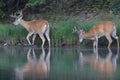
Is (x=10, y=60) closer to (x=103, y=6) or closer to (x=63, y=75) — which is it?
(x=63, y=75)

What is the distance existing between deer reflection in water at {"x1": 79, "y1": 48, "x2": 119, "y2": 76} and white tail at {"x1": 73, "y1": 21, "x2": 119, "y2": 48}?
267 cm

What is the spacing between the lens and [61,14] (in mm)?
33531

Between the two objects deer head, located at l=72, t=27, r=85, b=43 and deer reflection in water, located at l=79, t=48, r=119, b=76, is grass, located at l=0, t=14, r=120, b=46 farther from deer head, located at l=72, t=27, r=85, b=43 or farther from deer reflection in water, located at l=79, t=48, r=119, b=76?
deer reflection in water, located at l=79, t=48, r=119, b=76

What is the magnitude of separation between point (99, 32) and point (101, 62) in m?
7.24

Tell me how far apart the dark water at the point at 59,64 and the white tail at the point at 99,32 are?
90cm

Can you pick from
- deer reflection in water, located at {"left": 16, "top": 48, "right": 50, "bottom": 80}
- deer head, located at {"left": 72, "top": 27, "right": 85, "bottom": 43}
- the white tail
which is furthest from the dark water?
the white tail

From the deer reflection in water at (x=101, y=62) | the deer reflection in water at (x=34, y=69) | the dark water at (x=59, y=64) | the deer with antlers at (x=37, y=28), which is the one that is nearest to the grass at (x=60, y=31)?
the deer with antlers at (x=37, y=28)

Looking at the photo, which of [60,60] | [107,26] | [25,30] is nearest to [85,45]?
[107,26]

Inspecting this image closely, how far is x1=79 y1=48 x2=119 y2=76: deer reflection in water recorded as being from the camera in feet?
61.3

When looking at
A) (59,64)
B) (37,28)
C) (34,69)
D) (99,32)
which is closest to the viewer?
(34,69)

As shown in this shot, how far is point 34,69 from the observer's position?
1916cm

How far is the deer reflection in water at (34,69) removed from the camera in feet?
57.2

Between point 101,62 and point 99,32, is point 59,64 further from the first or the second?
point 99,32

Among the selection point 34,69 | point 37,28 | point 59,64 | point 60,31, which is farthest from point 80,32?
point 34,69
